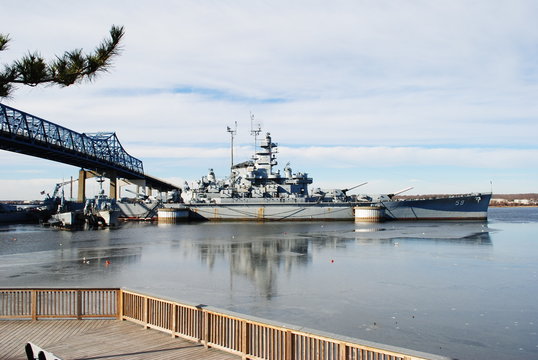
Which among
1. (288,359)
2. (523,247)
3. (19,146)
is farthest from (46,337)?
(19,146)

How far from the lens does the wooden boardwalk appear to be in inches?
355

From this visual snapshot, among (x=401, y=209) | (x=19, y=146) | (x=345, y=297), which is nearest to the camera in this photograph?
(x=345, y=297)

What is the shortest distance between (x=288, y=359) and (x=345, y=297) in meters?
9.01

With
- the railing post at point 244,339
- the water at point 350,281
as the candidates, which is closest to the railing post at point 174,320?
the railing post at point 244,339

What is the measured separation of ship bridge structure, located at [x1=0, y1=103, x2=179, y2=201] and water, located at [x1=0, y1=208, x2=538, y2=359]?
2930 cm

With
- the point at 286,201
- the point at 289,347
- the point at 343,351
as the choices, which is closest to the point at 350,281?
the point at 289,347

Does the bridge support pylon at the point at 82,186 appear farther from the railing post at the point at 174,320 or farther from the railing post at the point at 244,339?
the railing post at the point at 244,339

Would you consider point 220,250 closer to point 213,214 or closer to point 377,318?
point 377,318

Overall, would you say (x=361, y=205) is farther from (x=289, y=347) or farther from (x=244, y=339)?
(x=289, y=347)

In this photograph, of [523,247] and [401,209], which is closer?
[523,247]

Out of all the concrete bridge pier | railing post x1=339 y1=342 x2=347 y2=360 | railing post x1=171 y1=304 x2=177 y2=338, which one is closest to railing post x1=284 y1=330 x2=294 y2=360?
railing post x1=339 y1=342 x2=347 y2=360

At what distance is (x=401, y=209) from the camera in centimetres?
7200

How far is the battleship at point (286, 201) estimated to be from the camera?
70688 millimetres

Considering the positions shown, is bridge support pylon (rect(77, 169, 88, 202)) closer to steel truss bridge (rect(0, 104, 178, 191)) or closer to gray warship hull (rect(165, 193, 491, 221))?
steel truss bridge (rect(0, 104, 178, 191))
